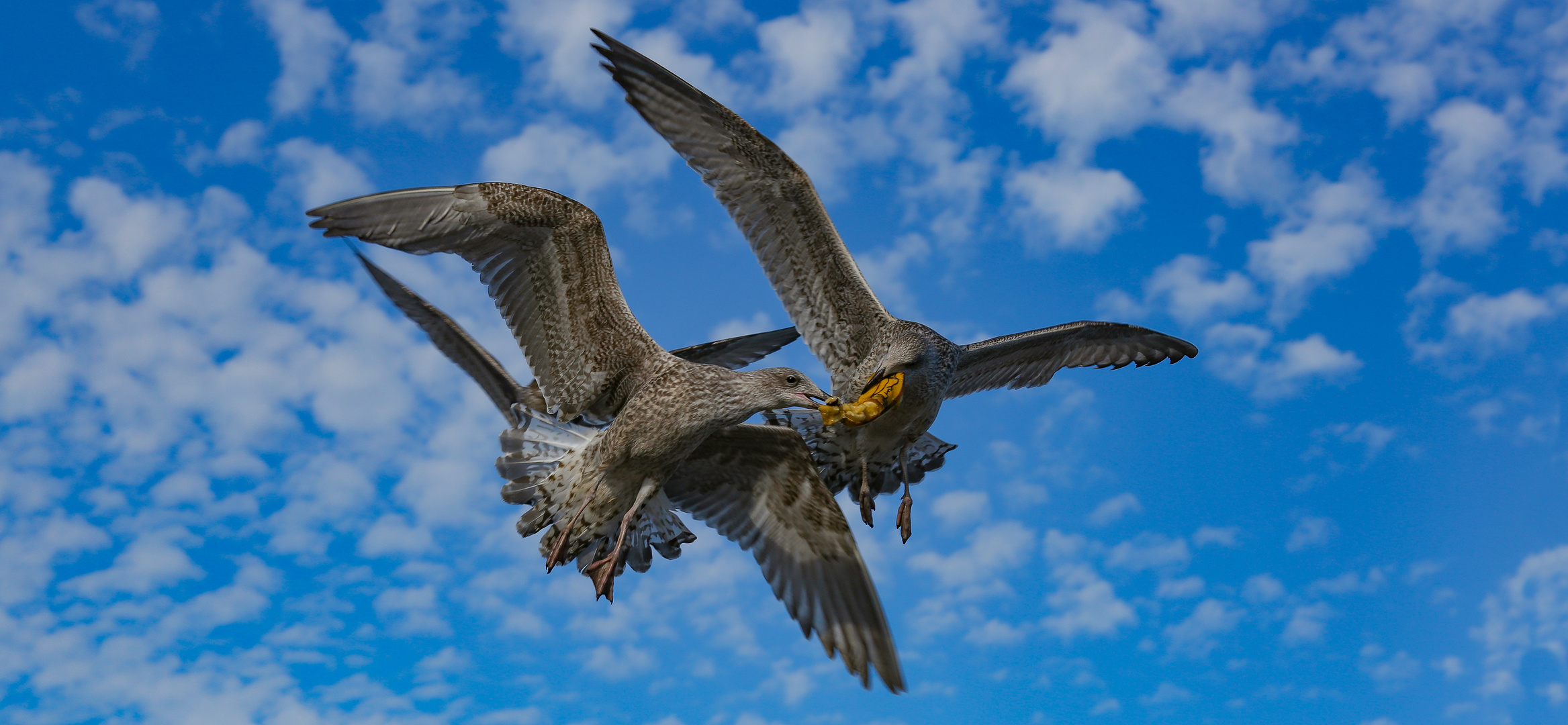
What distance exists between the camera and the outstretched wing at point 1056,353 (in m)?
10.9

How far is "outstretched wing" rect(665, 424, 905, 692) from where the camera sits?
341 inches

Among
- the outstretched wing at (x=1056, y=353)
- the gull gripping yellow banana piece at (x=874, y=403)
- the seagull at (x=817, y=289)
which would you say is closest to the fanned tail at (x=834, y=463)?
the seagull at (x=817, y=289)

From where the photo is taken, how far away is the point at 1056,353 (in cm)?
1134

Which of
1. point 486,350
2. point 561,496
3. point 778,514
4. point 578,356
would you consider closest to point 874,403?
point 778,514

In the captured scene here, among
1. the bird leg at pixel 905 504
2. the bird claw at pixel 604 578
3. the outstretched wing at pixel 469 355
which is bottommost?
the bird claw at pixel 604 578

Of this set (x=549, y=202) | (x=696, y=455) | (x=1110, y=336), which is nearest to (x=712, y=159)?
(x=549, y=202)

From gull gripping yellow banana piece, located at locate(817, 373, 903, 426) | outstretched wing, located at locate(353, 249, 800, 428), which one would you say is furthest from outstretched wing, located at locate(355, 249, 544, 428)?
gull gripping yellow banana piece, located at locate(817, 373, 903, 426)

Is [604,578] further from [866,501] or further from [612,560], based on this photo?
[866,501]

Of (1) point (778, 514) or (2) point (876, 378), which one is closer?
(1) point (778, 514)

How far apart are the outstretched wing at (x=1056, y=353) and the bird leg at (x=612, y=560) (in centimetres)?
344

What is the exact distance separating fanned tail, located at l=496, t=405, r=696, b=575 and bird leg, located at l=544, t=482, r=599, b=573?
44 millimetres

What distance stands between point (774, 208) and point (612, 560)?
3.22 metres

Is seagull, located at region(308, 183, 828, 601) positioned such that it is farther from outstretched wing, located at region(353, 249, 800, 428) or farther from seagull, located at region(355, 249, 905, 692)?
outstretched wing, located at region(353, 249, 800, 428)

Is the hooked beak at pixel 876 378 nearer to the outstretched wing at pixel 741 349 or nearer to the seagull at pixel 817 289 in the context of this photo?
the seagull at pixel 817 289
